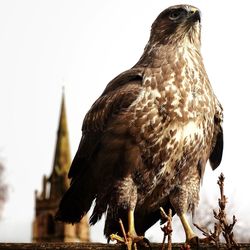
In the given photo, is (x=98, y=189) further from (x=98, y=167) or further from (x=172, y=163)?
(x=172, y=163)

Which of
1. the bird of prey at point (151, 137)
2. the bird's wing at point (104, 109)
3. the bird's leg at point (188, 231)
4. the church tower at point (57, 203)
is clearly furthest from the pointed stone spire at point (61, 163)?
the bird's leg at point (188, 231)

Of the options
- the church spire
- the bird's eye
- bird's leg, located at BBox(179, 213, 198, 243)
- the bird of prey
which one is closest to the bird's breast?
the bird of prey

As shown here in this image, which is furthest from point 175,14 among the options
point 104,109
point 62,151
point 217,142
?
point 62,151

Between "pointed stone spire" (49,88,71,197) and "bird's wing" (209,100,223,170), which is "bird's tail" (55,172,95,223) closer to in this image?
"bird's wing" (209,100,223,170)

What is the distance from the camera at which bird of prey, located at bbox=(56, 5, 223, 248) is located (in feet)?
20.1

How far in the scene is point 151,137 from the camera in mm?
6129

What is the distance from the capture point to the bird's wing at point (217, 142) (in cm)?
680

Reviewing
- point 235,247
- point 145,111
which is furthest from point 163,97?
point 235,247

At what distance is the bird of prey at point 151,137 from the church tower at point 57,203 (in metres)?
64.5

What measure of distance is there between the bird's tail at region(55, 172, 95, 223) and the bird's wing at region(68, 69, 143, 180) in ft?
0.60

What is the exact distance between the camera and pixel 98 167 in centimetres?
650

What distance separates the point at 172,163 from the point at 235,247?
212 centimetres

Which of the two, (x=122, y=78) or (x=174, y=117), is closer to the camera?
(x=174, y=117)

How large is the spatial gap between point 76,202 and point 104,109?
832mm
